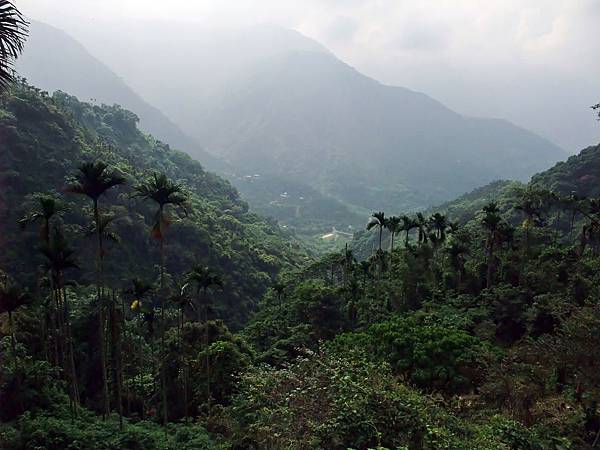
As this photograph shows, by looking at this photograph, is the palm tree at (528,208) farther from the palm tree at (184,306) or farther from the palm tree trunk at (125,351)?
the palm tree trunk at (125,351)

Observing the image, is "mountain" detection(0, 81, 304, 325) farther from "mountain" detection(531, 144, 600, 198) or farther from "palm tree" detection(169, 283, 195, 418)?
"mountain" detection(531, 144, 600, 198)

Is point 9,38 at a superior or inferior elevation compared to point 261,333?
superior

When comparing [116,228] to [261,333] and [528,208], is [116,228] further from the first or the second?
[528,208]

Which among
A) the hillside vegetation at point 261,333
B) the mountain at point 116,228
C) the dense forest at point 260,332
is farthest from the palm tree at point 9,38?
the mountain at point 116,228

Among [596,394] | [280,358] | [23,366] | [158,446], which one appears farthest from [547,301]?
[23,366]

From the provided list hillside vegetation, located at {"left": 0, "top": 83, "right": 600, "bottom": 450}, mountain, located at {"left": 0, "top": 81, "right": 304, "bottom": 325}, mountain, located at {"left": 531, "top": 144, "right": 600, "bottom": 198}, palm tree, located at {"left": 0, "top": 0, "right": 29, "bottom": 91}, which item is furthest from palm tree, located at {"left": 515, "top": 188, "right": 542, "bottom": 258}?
palm tree, located at {"left": 0, "top": 0, "right": 29, "bottom": 91}

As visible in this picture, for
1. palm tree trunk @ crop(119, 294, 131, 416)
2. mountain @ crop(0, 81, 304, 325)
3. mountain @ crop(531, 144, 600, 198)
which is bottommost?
palm tree trunk @ crop(119, 294, 131, 416)

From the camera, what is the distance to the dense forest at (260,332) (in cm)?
1403

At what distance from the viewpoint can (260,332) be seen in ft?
148

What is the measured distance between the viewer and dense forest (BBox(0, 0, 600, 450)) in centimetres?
1403

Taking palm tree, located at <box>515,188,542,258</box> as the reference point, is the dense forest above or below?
below

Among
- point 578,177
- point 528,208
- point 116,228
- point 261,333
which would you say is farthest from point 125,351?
point 578,177

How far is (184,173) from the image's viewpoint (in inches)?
4877

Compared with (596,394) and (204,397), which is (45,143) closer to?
(204,397)
